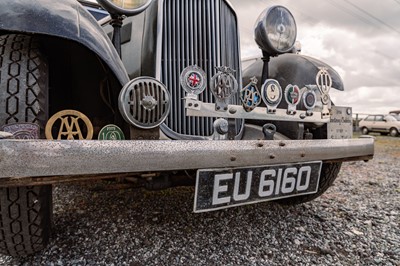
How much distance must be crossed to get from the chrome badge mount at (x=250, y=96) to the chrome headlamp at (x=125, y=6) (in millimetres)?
643

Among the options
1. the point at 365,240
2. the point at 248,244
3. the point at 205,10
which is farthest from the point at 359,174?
the point at 205,10

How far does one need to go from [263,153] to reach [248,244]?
66cm

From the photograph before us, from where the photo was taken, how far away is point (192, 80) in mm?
1544

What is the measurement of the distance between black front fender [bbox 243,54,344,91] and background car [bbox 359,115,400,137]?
17.9 metres

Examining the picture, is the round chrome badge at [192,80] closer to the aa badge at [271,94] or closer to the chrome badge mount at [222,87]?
the chrome badge mount at [222,87]

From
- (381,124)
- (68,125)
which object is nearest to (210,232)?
(68,125)

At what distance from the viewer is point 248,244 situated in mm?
1900

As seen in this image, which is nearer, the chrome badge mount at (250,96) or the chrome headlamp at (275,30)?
the chrome badge mount at (250,96)

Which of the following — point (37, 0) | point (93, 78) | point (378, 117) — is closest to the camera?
point (37, 0)

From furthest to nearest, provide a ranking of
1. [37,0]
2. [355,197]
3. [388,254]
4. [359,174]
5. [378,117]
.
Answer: [378,117] < [359,174] < [355,197] < [388,254] < [37,0]

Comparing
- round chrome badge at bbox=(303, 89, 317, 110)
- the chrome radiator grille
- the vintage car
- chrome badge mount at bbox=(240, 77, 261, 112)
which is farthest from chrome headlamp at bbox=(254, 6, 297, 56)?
chrome badge mount at bbox=(240, 77, 261, 112)

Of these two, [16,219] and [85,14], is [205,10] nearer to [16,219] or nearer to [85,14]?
[85,14]

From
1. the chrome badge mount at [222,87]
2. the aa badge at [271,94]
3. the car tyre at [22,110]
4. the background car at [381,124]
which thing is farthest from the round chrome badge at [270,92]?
the background car at [381,124]

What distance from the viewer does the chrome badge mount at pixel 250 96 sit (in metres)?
1.68
